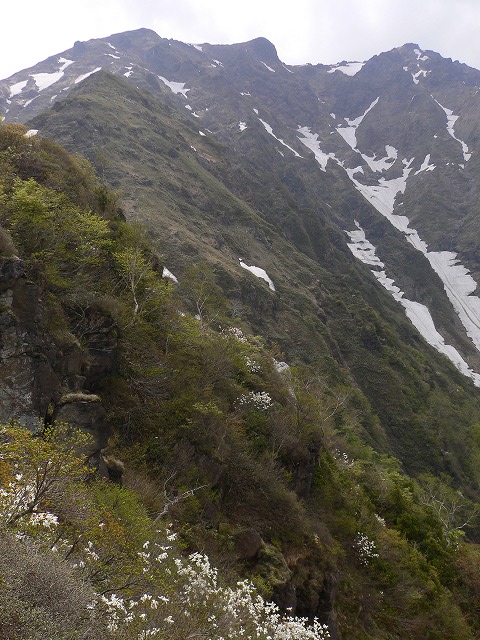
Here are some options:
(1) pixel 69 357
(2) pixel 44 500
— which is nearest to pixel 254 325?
(1) pixel 69 357

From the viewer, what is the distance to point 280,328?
46.3 meters

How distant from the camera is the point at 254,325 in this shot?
43094 mm

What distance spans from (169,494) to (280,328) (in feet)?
120

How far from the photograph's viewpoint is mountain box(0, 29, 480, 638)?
39.8ft

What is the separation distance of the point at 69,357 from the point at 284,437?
8359 mm

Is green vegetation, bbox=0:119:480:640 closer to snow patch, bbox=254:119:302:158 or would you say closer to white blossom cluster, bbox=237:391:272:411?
white blossom cluster, bbox=237:391:272:411

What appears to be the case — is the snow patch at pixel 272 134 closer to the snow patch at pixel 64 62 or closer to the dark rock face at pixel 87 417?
the snow patch at pixel 64 62

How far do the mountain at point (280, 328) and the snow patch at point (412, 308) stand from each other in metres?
0.64

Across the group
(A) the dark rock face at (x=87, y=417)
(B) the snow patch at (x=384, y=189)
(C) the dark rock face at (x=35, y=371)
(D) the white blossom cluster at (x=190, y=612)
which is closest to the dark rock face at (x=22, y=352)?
(C) the dark rock face at (x=35, y=371)

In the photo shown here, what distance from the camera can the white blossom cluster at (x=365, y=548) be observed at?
15570 millimetres

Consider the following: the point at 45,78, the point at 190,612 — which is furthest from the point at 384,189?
A: the point at 190,612

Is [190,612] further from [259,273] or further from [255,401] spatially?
[259,273]

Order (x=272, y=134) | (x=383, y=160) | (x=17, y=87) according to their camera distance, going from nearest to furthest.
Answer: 1. (x=17, y=87)
2. (x=272, y=134)
3. (x=383, y=160)

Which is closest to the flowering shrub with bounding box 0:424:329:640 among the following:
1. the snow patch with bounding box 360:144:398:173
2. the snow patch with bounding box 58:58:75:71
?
the snow patch with bounding box 58:58:75:71
